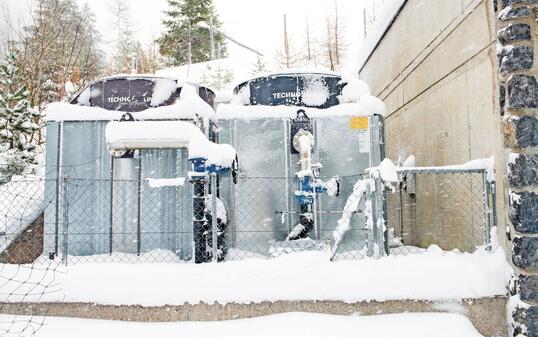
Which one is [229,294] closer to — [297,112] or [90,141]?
[297,112]

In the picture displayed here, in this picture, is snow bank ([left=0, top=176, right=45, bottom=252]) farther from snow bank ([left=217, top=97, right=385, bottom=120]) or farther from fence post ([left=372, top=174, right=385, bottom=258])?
fence post ([left=372, top=174, right=385, bottom=258])

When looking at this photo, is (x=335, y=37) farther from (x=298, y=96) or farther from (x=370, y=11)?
(x=298, y=96)

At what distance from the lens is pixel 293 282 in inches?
160

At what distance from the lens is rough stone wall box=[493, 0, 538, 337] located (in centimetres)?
378

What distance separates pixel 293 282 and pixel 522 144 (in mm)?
2570

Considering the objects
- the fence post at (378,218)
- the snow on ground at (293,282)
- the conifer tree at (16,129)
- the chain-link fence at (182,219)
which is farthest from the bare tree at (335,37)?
the snow on ground at (293,282)

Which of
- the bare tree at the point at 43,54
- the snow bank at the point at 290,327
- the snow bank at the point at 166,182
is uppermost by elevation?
the bare tree at the point at 43,54

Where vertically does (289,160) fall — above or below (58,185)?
above

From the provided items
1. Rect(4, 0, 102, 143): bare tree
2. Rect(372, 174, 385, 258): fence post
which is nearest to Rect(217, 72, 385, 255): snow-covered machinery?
Rect(372, 174, 385, 258): fence post

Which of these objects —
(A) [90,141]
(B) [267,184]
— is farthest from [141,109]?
(B) [267,184]

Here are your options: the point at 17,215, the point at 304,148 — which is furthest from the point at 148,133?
the point at 17,215

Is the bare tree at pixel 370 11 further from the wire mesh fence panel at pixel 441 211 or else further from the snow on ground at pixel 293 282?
the snow on ground at pixel 293 282

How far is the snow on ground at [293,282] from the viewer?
13.1ft

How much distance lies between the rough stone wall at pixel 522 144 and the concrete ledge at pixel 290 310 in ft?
0.61
